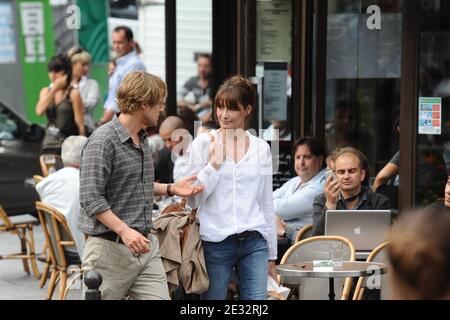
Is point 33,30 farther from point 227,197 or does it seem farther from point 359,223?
point 227,197

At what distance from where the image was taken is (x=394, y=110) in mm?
9484

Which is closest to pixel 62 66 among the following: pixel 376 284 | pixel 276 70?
pixel 276 70

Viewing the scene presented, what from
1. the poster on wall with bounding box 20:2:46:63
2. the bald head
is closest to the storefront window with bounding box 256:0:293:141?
the bald head

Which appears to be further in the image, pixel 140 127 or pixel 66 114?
pixel 66 114

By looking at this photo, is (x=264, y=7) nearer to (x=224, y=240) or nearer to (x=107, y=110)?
(x=107, y=110)

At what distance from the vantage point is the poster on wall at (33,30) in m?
16.8

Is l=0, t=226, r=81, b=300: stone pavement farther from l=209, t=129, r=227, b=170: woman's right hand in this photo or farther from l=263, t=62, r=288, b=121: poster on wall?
l=209, t=129, r=227, b=170: woman's right hand

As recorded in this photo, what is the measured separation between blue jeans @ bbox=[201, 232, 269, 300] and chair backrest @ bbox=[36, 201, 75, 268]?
8.14 ft

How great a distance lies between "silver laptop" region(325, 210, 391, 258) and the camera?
7.18 meters

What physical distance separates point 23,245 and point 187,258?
15.9 feet

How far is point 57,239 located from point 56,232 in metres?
0.06

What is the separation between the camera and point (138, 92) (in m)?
5.54

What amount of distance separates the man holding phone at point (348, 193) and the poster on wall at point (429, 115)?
2.74 feet
